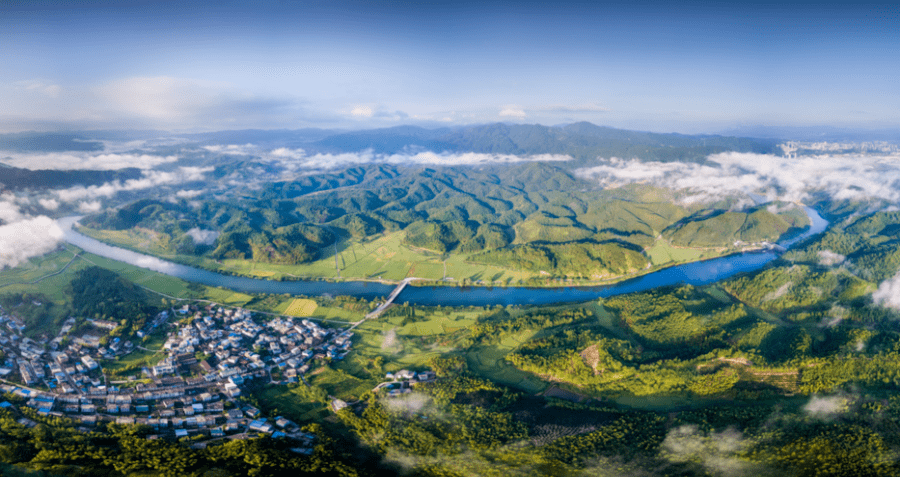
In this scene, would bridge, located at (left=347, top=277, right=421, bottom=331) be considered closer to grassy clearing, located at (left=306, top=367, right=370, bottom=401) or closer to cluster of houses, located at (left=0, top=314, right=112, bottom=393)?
grassy clearing, located at (left=306, top=367, right=370, bottom=401)

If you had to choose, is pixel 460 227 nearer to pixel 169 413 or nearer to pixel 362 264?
pixel 362 264

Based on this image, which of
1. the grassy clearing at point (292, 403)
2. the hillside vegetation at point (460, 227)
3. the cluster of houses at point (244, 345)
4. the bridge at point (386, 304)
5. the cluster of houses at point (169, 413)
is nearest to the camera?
the cluster of houses at point (169, 413)

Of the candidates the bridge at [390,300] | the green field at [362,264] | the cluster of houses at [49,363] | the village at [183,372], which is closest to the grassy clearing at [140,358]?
the village at [183,372]

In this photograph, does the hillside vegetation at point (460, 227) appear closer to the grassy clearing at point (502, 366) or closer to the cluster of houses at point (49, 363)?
the grassy clearing at point (502, 366)

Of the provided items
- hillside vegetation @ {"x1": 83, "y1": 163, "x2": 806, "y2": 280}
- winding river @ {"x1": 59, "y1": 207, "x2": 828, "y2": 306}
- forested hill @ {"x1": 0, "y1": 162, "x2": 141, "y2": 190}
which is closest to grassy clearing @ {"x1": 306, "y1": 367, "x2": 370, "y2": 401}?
winding river @ {"x1": 59, "y1": 207, "x2": 828, "y2": 306}

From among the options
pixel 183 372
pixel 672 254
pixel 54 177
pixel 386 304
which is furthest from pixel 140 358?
pixel 672 254

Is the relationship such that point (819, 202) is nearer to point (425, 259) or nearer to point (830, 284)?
point (830, 284)
